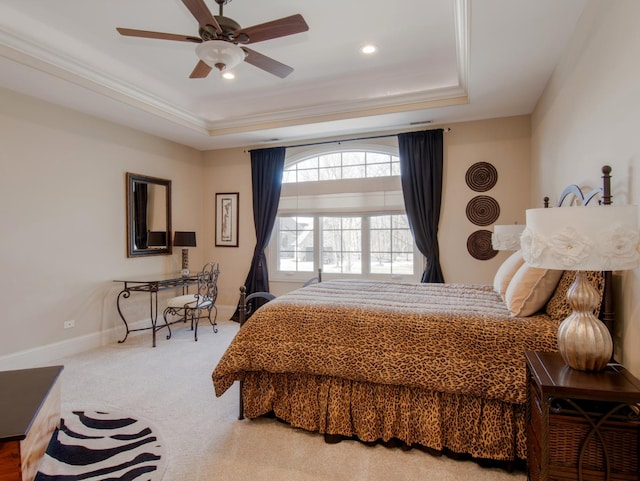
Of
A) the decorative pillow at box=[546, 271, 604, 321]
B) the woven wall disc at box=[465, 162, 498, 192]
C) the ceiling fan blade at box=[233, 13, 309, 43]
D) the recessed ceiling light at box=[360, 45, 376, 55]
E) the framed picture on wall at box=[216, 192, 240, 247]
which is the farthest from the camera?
the framed picture on wall at box=[216, 192, 240, 247]

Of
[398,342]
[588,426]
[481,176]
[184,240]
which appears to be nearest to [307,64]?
[481,176]

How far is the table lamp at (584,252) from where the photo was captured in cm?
133

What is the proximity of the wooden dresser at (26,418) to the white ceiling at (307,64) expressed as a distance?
254 centimetres

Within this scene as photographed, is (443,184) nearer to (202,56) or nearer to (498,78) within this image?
(498,78)

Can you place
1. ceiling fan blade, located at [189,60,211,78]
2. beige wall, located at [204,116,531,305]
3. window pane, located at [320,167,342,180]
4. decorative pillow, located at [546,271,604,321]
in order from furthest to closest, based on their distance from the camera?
window pane, located at [320,167,342,180] < beige wall, located at [204,116,531,305] < ceiling fan blade, located at [189,60,211,78] < decorative pillow, located at [546,271,604,321]

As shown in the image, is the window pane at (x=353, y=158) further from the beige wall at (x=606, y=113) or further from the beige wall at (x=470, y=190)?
the beige wall at (x=606, y=113)

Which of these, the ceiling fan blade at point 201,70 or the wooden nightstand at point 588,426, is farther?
the ceiling fan blade at point 201,70

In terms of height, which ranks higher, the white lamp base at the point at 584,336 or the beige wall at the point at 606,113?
the beige wall at the point at 606,113

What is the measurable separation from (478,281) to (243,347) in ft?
10.7

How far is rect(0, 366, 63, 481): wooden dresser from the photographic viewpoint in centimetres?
150

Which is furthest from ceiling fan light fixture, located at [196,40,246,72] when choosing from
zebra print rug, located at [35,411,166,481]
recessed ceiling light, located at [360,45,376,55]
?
zebra print rug, located at [35,411,166,481]

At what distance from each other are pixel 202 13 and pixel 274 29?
1.53 ft

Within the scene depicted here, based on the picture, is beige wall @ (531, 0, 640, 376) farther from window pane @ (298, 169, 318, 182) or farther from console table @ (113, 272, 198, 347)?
console table @ (113, 272, 198, 347)

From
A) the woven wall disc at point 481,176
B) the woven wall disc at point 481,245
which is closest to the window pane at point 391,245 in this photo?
the woven wall disc at point 481,245
